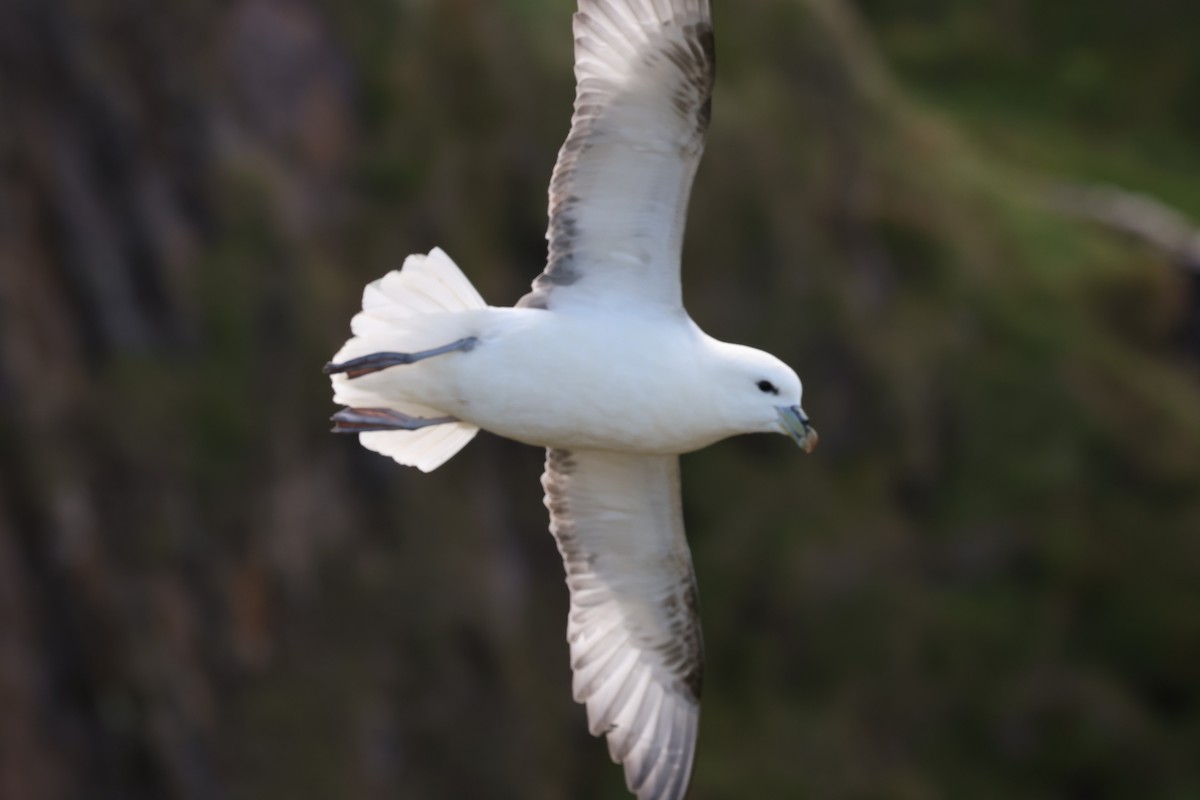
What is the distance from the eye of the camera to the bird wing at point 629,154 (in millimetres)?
6227

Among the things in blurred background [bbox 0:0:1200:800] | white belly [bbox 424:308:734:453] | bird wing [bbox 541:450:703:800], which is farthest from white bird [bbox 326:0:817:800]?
blurred background [bbox 0:0:1200:800]

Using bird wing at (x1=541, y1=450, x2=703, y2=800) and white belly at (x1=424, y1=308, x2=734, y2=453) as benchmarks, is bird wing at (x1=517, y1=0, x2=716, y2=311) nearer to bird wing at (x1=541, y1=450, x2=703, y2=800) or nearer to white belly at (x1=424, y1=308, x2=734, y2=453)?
white belly at (x1=424, y1=308, x2=734, y2=453)

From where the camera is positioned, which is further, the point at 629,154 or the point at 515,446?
the point at 515,446

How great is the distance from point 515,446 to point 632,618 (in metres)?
6.69

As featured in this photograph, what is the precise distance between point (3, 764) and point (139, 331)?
7.81ft

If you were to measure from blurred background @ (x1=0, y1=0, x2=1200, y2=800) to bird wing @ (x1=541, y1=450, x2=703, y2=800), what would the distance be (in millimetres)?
3925

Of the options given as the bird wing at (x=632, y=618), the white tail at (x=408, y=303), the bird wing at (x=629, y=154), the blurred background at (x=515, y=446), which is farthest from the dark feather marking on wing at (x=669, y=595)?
the blurred background at (x=515, y=446)

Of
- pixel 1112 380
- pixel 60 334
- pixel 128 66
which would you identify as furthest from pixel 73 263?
pixel 1112 380

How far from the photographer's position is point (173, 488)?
10.7 metres

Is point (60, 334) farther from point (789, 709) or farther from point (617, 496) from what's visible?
point (789, 709)

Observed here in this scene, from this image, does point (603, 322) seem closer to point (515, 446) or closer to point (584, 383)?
point (584, 383)

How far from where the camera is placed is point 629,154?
631 centimetres

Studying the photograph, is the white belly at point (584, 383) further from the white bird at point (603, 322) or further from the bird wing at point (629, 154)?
the bird wing at point (629, 154)

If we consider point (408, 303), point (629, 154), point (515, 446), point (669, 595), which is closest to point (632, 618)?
point (669, 595)
